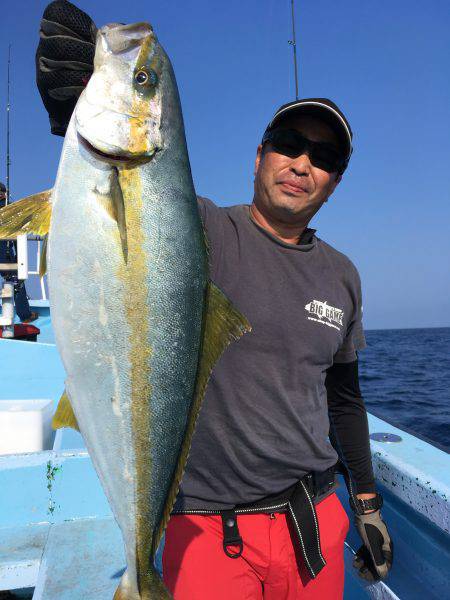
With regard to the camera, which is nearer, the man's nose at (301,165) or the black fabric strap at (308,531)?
the black fabric strap at (308,531)

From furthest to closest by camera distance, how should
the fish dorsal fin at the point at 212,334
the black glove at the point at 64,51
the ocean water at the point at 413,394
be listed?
the ocean water at the point at 413,394 < the black glove at the point at 64,51 < the fish dorsal fin at the point at 212,334

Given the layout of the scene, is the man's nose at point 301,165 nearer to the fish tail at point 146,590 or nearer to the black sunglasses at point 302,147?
the black sunglasses at point 302,147

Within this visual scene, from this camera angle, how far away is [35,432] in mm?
3910

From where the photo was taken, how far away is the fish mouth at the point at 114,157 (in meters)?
1.49

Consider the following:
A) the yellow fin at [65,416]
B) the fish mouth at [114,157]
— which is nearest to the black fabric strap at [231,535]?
the yellow fin at [65,416]

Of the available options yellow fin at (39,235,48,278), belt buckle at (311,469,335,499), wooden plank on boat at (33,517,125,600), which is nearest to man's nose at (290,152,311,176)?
yellow fin at (39,235,48,278)

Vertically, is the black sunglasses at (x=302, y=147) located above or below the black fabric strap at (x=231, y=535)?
above

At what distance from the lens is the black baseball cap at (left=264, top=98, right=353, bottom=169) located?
7.51 ft

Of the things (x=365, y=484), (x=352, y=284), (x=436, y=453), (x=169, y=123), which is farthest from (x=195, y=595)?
(x=436, y=453)

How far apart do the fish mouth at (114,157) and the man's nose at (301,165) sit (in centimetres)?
93

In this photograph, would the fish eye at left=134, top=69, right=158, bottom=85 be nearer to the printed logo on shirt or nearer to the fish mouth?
the fish mouth

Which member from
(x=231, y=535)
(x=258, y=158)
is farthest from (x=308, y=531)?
(x=258, y=158)

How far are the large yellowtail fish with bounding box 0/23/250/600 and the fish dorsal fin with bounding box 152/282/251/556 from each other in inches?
0.5

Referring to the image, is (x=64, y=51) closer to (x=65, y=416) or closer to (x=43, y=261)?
(x=43, y=261)
